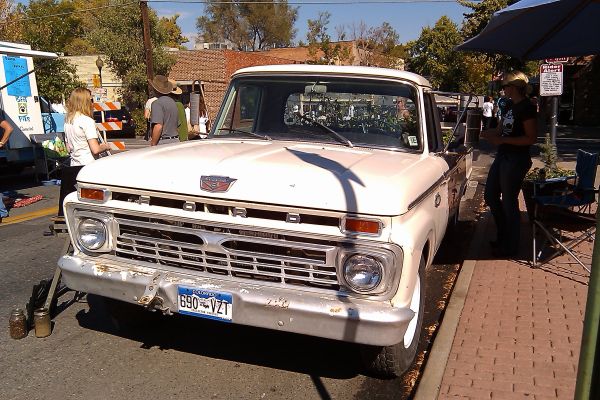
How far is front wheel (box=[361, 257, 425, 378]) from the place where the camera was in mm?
3668

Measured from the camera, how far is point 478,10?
2134 cm

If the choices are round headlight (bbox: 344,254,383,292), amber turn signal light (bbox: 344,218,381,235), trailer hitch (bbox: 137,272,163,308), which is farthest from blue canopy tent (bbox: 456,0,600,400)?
trailer hitch (bbox: 137,272,163,308)

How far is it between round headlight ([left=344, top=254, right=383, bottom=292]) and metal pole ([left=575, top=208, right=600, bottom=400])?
129 cm

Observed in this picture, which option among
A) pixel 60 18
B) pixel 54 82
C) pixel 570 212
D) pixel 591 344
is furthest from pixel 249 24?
pixel 591 344

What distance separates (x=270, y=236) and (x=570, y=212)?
3716mm

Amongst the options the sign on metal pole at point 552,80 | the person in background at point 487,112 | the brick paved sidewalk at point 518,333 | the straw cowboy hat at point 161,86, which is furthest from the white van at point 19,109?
the person in background at point 487,112

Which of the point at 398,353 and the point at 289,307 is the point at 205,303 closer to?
the point at 289,307

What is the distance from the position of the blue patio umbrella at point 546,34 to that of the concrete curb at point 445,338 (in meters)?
2.36

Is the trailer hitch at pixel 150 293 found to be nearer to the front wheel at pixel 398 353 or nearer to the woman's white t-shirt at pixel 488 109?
the front wheel at pixel 398 353

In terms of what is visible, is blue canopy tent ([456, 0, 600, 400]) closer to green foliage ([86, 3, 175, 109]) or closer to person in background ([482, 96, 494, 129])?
person in background ([482, 96, 494, 129])

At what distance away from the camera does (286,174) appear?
3.40m

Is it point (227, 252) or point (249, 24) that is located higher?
point (249, 24)

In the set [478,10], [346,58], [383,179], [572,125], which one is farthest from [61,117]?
[346,58]

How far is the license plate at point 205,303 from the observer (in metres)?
3.37
